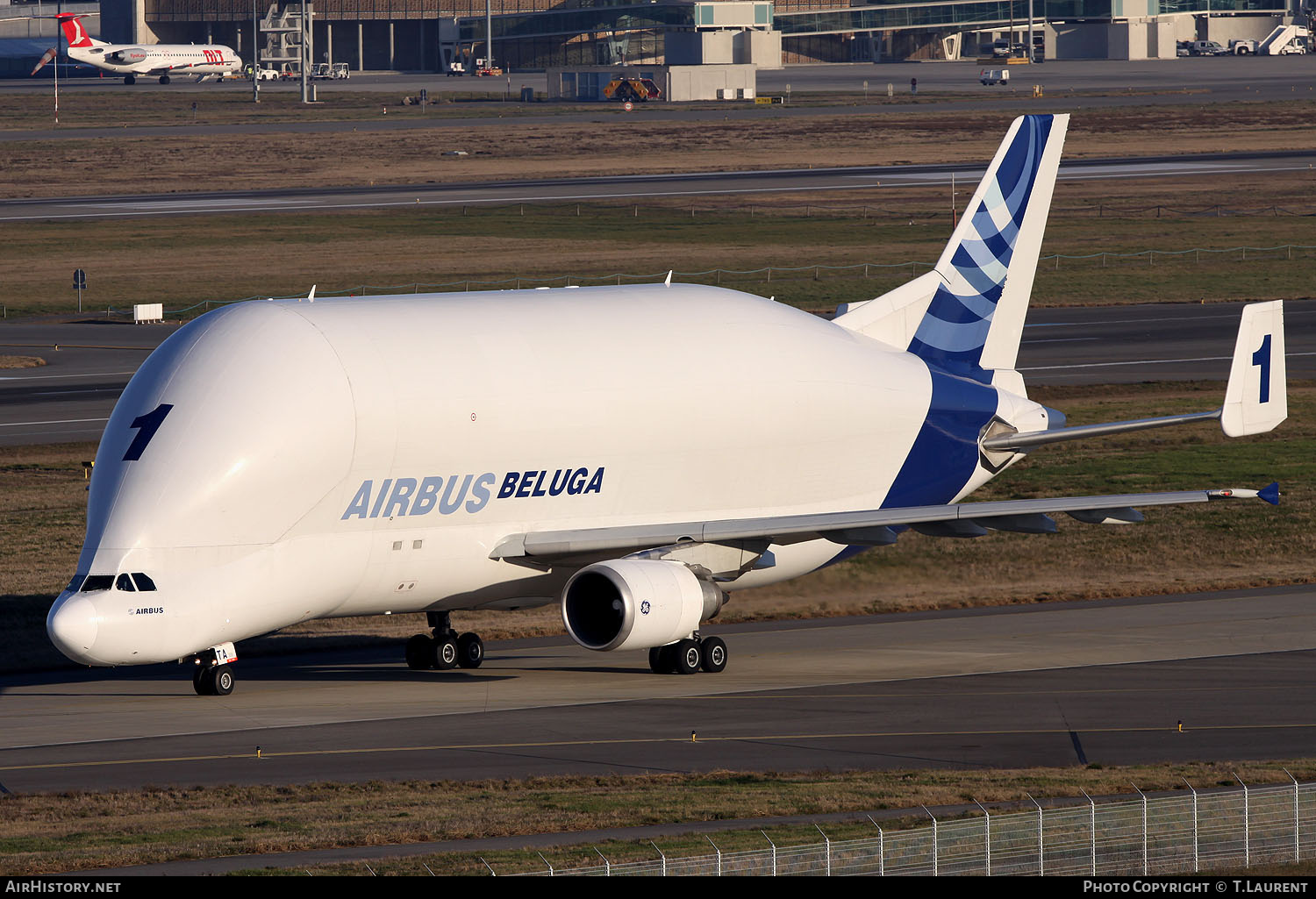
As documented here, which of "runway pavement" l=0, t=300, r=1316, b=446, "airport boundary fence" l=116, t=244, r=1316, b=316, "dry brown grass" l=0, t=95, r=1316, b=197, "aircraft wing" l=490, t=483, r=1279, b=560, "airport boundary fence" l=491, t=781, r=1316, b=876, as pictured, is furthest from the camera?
"dry brown grass" l=0, t=95, r=1316, b=197

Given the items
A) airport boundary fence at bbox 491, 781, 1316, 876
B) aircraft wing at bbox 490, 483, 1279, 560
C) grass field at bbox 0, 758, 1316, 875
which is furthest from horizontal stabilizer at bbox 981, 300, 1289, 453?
airport boundary fence at bbox 491, 781, 1316, 876

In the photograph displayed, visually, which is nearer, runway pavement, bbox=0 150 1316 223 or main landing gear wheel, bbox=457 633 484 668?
main landing gear wheel, bbox=457 633 484 668

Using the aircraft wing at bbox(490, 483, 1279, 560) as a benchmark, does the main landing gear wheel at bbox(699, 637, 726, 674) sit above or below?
below

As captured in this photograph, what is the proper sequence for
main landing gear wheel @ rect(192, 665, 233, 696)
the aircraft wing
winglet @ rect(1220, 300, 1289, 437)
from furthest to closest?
winglet @ rect(1220, 300, 1289, 437), the aircraft wing, main landing gear wheel @ rect(192, 665, 233, 696)

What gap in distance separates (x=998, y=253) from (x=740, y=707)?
50.7 feet

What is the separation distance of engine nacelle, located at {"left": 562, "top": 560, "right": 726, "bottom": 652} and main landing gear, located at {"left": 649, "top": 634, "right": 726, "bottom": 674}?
1494 millimetres

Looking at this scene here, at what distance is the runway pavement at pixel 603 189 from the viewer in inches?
5541

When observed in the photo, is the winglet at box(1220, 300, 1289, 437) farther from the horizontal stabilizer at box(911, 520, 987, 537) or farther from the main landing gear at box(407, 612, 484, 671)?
the main landing gear at box(407, 612, 484, 671)

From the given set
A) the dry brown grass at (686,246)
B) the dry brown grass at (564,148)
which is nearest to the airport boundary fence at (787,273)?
the dry brown grass at (686,246)

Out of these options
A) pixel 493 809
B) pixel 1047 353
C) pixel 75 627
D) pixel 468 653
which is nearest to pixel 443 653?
pixel 468 653

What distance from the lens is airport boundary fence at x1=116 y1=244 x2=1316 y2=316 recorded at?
335ft

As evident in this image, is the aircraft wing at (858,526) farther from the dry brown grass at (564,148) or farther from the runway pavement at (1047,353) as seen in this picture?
the dry brown grass at (564,148)
